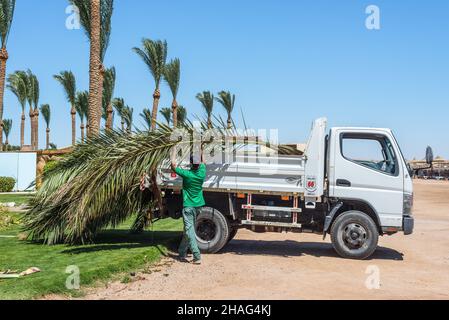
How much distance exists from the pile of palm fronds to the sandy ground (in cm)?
173

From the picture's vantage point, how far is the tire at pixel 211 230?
975 centimetres

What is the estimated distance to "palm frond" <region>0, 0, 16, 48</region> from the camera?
33.1 m

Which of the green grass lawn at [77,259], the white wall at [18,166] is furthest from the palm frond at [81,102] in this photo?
the green grass lawn at [77,259]

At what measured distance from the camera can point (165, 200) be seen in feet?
33.5

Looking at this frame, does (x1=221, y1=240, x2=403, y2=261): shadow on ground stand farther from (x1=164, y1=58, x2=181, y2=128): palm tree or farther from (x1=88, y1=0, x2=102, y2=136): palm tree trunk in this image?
(x1=164, y1=58, x2=181, y2=128): palm tree

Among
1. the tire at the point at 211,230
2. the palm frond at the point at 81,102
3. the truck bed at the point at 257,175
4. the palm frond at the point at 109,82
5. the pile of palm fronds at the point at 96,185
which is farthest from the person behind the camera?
the palm frond at the point at 81,102

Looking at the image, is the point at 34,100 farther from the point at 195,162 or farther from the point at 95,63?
the point at 195,162

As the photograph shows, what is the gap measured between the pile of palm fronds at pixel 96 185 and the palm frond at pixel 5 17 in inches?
1094

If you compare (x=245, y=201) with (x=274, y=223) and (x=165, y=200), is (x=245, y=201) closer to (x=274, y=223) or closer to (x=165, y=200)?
(x=274, y=223)

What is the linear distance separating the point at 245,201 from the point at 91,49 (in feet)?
43.7

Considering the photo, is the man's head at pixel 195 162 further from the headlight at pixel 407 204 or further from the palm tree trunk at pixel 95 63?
the palm tree trunk at pixel 95 63

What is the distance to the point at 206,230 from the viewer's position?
990cm

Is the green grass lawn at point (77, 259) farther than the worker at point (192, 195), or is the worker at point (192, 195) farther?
the worker at point (192, 195)

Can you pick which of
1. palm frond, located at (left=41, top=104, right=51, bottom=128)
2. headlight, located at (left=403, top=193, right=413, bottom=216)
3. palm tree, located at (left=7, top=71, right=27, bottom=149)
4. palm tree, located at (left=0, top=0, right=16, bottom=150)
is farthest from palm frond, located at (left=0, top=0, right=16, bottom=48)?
palm frond, located at (left=41, top=104, right=51, bottom=128)
